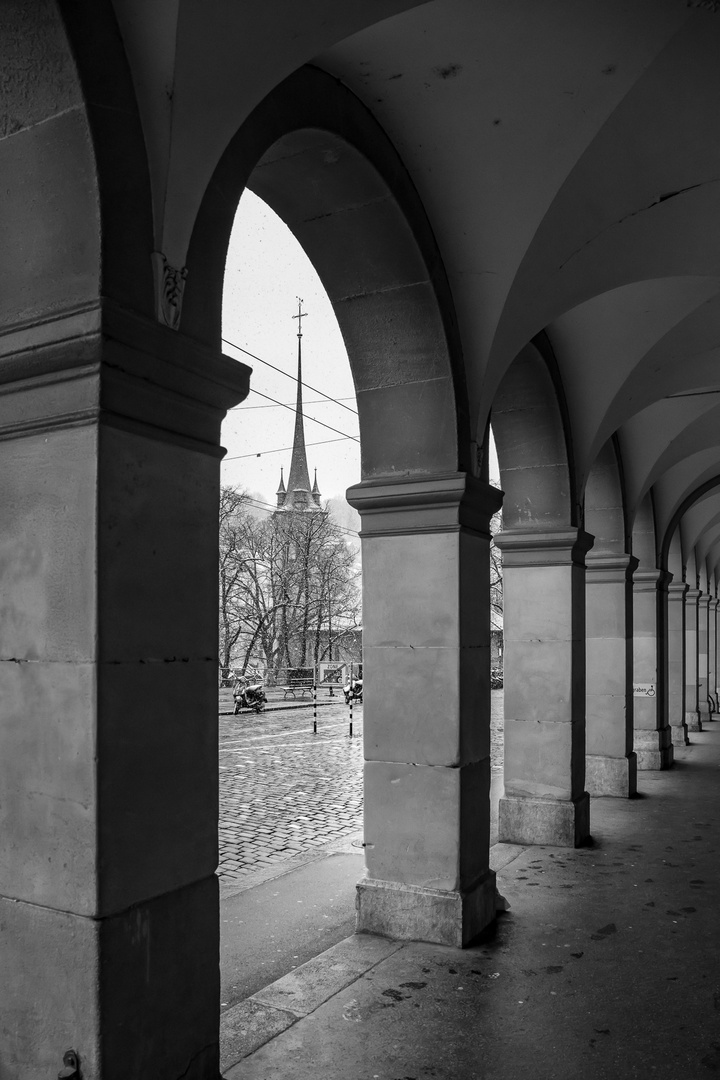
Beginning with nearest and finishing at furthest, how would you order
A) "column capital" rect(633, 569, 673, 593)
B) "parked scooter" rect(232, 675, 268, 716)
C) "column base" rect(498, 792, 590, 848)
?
"column base" rect(498, 792, 590, 848) < "column capital" rect(633, 569, 673, 593) < "parked scooter" rect(232, 675, 268, 716)

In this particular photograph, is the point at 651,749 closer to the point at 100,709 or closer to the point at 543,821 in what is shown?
the point at 543,821

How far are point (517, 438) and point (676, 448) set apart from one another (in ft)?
12.8

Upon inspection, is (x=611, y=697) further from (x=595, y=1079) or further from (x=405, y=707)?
(x=595, y=1079)

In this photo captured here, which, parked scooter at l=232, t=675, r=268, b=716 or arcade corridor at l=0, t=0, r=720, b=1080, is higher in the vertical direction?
arcade corridor at l=0, t=0, r=720, b=1080

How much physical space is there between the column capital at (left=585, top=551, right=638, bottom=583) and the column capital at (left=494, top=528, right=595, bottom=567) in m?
2.34

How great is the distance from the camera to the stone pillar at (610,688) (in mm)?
Answer: 9617

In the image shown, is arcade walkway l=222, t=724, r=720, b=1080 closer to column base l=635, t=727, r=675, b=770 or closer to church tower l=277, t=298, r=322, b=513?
column base l=635, t=727, r=675, b=770

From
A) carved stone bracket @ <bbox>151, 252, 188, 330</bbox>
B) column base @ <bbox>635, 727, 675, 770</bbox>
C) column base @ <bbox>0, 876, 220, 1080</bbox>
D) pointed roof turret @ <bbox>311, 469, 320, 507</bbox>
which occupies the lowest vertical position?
column base @ <bbox>635, 727, 675, 770</bbox>

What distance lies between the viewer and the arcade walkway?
3.58m

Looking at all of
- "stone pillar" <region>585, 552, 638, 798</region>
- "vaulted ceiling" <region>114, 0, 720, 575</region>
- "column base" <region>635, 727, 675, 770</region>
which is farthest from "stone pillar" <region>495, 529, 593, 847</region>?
"column base" <region>635, 727, 675, 770</region>

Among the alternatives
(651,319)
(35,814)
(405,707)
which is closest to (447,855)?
(405,707)

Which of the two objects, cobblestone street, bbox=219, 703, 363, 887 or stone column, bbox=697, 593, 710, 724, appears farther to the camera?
stone column, bbox=697, 593, 710, 724

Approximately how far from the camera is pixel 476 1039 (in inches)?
149

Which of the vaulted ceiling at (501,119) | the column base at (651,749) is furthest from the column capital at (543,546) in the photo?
the column base at (651,749)
